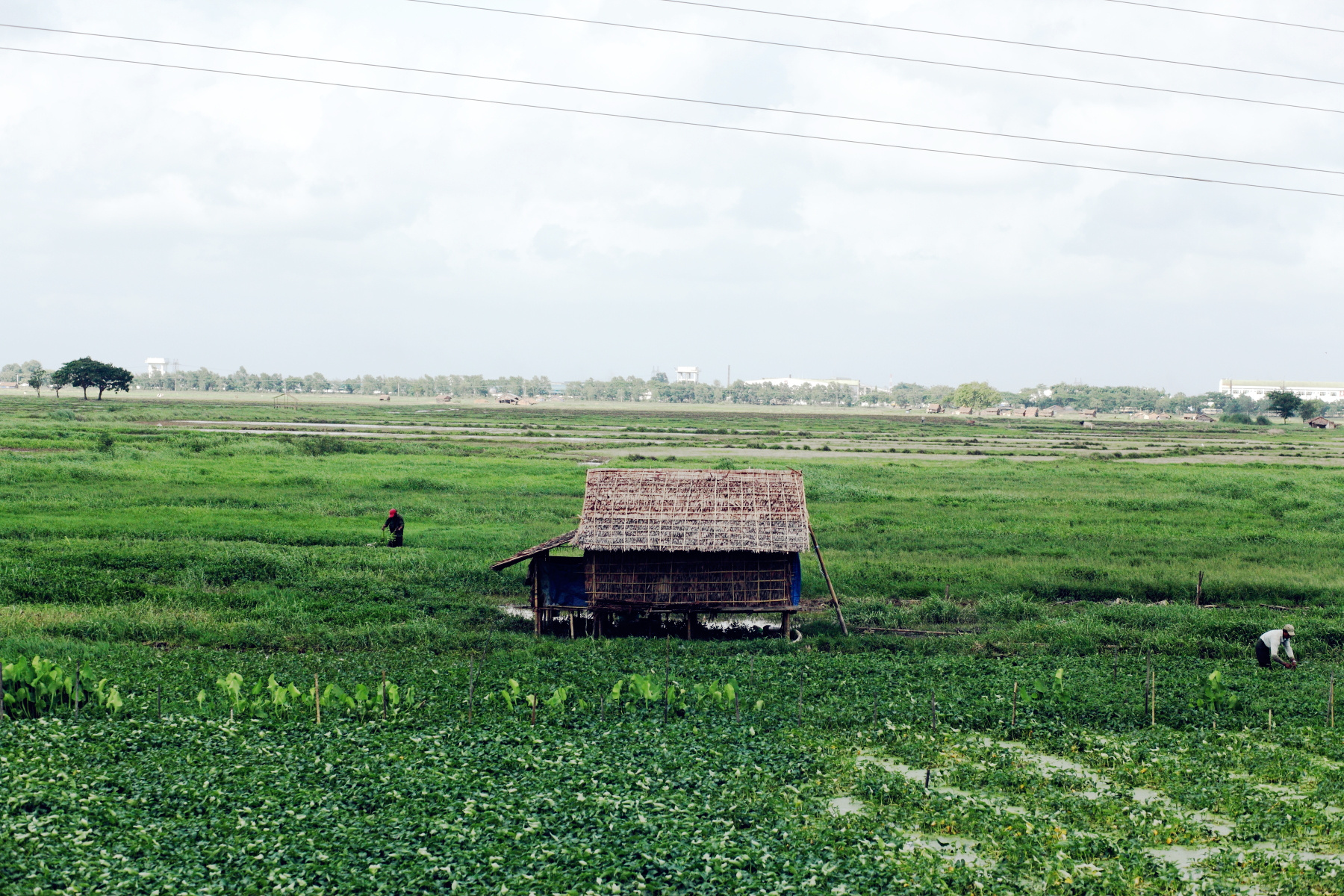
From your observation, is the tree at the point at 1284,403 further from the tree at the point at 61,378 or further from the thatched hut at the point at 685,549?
the tree at the point at 61,378

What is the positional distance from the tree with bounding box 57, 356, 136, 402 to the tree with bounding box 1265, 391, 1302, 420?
6401 inches

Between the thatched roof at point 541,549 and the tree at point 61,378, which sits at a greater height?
the tree at point 61,378

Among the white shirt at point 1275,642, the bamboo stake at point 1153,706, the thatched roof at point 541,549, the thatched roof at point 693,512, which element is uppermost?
the thatched roof at point 693,512

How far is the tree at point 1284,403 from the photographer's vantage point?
148250mm

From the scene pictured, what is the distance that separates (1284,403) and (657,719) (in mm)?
163706

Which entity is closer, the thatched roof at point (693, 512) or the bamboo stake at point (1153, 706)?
the bamboo stake at point (1153, 706)

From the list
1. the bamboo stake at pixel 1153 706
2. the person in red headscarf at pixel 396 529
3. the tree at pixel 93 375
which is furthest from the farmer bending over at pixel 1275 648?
the tree at pixel 93 375

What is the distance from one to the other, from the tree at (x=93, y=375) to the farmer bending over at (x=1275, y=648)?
12833 cm

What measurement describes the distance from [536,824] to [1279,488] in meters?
45.5

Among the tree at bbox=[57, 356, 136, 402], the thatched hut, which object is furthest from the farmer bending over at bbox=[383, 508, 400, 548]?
the tree at bbox=[57, 356, 136, 402]

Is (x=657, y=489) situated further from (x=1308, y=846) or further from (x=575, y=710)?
(x=1308, y=846)

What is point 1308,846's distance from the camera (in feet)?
35.7

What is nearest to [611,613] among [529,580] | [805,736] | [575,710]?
[529,580]

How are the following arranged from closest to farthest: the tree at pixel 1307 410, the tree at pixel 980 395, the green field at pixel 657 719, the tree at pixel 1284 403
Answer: the green field at pixel 657 719, the tree at pixel 1284 403, the tree at pixel 1307 410, the tree at pixel 980 395
